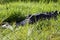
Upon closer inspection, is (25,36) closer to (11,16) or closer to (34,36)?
(34,36)

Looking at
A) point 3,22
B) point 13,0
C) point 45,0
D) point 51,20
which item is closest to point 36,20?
point 51,20

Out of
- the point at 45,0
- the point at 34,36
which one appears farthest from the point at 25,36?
the point at 45,0

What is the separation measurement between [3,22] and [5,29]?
0.63 meters

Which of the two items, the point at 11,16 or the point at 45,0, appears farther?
the point at 45,0

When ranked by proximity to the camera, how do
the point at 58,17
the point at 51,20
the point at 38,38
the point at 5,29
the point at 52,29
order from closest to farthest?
the point at 38,38, the point at 52,29, the point at 5,29, the point at 51,20, the point at 58,17

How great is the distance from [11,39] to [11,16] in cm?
201

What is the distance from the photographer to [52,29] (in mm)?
4602

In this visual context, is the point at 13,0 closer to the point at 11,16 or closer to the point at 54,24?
the point at 11,16

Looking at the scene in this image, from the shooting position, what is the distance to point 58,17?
579cm

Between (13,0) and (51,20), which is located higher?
(51,20)

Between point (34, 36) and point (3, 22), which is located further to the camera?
point (3, 22)

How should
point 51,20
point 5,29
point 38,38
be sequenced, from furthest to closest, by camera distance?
1. point 51,20
2. point 5,29
3. point 38,38

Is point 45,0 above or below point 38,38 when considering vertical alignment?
below

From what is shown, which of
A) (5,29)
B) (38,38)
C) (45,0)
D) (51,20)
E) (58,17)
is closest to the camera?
(38,38)
